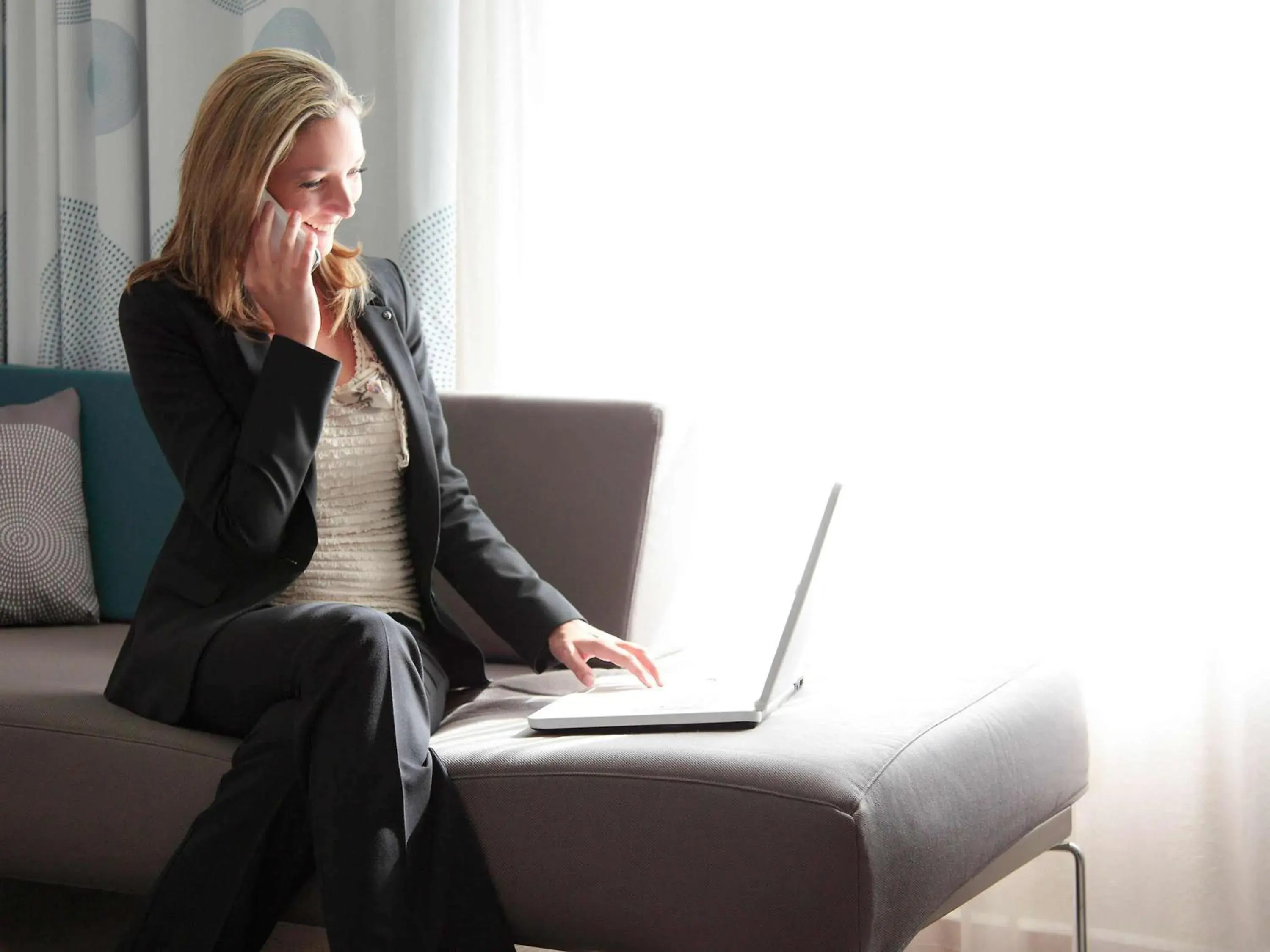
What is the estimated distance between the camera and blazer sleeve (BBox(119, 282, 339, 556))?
1524mm

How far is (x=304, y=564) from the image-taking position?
159 cm

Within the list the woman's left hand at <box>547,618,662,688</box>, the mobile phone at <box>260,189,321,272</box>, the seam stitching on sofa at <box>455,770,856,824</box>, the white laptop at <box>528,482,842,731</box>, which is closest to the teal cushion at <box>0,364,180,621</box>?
the mobile phone at <box>260,189,321,272</box>

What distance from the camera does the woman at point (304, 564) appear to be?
1323 mm

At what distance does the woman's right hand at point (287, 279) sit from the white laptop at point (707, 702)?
52cm

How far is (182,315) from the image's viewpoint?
5.38ft

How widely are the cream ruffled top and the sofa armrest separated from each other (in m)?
0.27

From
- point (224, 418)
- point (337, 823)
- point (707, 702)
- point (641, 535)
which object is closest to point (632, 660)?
point (707, 702)

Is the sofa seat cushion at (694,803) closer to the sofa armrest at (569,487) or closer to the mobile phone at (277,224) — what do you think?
the sofa armrest at (569,487)

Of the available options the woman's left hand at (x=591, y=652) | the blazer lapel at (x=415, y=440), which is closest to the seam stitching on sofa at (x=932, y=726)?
the woman's left hand at (x=591, y=652)

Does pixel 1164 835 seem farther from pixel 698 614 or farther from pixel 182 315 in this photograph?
pixel 182 315

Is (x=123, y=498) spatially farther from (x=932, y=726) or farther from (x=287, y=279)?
(x=932, y=726)

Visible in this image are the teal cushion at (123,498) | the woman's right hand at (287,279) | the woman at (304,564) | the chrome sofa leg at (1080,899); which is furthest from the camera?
the teal cushion at (123,498)

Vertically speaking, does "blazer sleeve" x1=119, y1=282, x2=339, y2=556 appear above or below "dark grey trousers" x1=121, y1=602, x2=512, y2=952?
above

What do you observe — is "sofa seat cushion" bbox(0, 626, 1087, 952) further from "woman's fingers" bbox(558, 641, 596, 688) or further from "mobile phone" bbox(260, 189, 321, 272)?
"mobile phone" bbox(260, 189, 321, 272)
